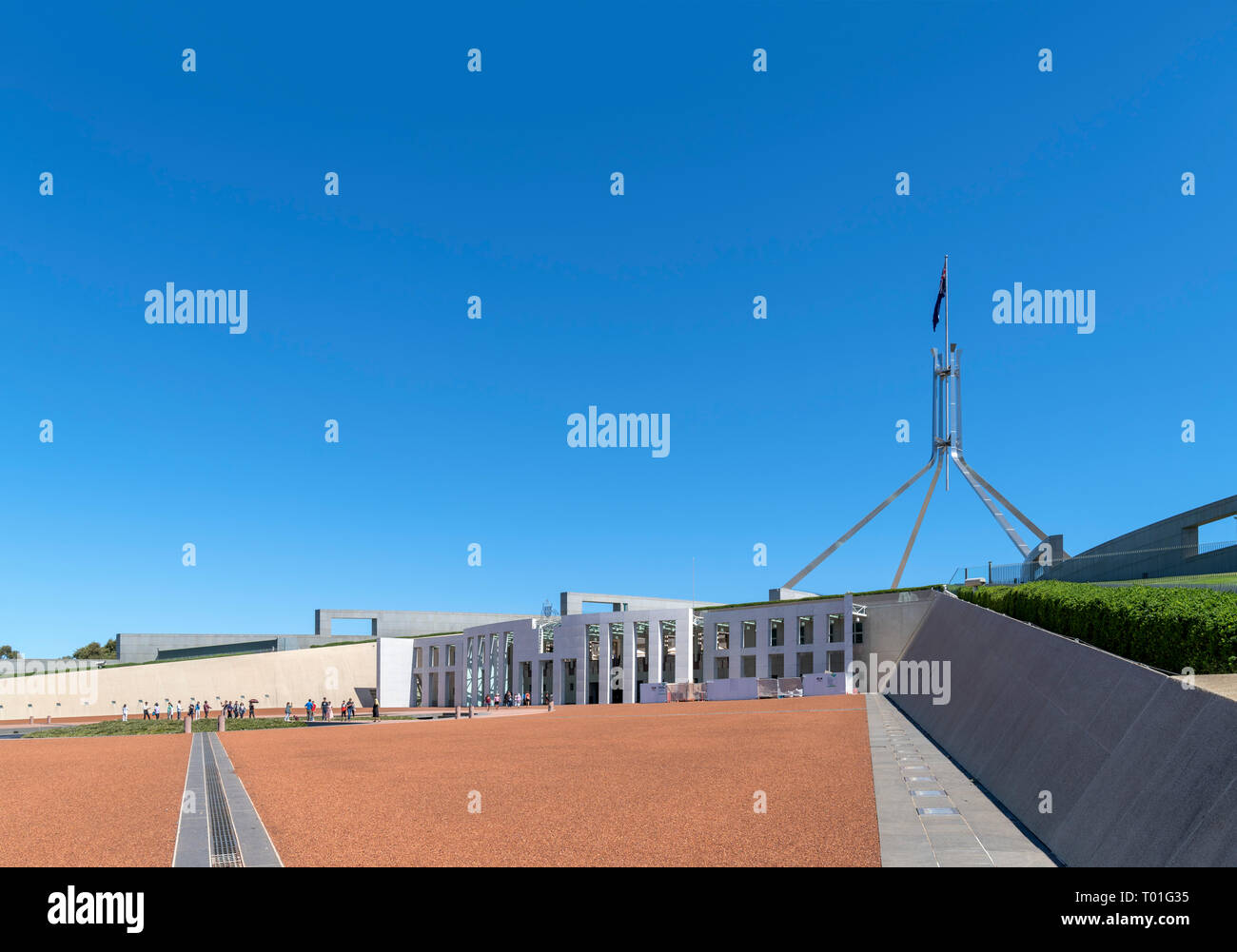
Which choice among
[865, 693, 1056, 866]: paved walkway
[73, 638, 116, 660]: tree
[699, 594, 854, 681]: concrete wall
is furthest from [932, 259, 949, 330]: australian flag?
[73, 638, 116, 660]: tree

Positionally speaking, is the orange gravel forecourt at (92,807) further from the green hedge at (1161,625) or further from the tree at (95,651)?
the tree at (95,651)

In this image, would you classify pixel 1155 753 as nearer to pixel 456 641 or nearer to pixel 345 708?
pixel 345 708

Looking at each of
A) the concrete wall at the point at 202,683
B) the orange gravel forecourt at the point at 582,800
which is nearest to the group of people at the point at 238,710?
the concrete wall at the point at 202,683

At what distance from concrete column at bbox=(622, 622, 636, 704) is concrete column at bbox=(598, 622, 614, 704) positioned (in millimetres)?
1361

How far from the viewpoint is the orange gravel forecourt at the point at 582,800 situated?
8734 mm

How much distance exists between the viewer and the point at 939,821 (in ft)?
31.3

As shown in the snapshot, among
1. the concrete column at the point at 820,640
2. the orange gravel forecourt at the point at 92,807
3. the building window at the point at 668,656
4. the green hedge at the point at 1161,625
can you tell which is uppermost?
the green hedge at the point at 1161,625

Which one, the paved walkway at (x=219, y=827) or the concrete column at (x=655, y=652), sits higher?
the paved walkway at (x=219, y=827)

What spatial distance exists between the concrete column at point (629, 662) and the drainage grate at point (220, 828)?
4862cm

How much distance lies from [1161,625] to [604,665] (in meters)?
58.5
